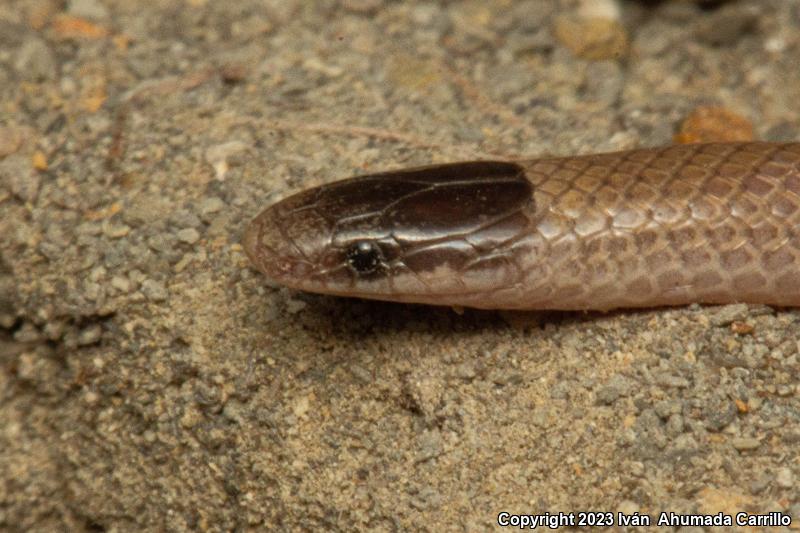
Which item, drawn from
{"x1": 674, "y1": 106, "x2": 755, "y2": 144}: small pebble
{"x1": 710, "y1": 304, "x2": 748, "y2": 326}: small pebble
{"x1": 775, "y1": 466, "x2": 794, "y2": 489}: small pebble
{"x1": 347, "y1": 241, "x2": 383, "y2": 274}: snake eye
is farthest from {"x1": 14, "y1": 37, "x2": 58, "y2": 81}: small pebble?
{"x1": 775, "y1": 466, "x2": 794, "y2": 489}: small pebble

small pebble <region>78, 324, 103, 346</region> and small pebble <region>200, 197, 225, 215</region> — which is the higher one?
small pebble <region>200, 197, 225, 215</region>

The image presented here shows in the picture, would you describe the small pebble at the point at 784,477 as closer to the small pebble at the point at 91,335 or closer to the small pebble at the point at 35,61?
the small pebble at the point at 91,335

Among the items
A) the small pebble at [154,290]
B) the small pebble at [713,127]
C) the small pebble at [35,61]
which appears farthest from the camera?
the small pebble at [35,61]

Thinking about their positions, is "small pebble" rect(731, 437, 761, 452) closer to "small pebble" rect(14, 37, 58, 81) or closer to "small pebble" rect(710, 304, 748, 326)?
"small pebble" rect(710, 304, 748, 326)

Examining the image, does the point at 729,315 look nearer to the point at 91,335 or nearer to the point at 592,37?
the point at 592,37

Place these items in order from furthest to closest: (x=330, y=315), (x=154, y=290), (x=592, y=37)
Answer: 1. (x=592, y=37)
2. (x=154, y=290)
3. (x=330, y=315)

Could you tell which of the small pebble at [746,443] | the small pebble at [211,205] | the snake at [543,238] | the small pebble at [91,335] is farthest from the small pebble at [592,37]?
the small pebble at [91,335]

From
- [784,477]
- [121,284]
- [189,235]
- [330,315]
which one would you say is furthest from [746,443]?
[121,284]
